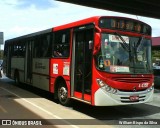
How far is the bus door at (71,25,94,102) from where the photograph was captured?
10656 mm

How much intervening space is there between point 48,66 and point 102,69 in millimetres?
4277

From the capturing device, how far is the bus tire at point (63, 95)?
12016 millimetres

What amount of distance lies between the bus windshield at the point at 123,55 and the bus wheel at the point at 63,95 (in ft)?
7.93

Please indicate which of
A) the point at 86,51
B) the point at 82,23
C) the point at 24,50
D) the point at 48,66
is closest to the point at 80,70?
the point at 86,51

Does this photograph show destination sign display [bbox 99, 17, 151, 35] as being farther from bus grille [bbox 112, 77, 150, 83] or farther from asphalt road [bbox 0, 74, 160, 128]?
asphalt road [bbox 0, 74, 160, 128]

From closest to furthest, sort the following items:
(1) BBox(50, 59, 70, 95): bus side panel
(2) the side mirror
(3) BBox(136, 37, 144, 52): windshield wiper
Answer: (2) the side mirror → (3) BBox(136, 37, 144, 52): windshield wiper → (1) BBox(50, 59, 70, 95): bus side panel

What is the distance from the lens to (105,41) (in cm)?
1019

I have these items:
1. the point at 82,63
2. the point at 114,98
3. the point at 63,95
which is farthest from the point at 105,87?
the point at 63,95

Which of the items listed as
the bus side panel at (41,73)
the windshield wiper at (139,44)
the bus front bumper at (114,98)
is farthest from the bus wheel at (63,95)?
the windshield wiper at (139,44)

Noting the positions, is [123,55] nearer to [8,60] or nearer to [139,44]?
[139,44]

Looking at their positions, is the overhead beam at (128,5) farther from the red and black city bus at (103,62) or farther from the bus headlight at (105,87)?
the bus headlight at (105,87)

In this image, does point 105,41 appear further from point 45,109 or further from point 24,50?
point 24,50

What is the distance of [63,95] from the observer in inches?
484

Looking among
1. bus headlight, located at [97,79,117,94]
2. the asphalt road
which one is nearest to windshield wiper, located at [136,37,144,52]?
bus headlight, located at [97,79,117,94]
